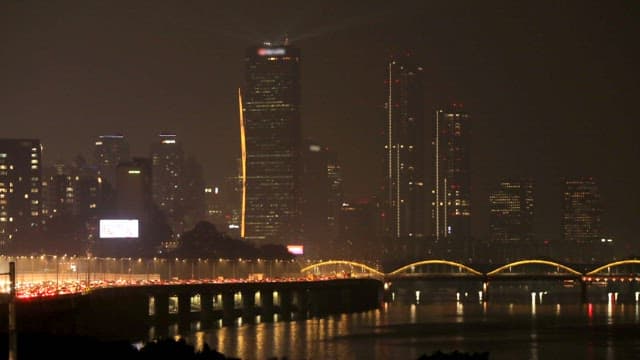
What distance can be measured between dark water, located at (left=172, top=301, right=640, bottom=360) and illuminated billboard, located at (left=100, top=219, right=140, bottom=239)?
184 feet

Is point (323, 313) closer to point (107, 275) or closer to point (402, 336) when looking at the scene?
point (107, 275)

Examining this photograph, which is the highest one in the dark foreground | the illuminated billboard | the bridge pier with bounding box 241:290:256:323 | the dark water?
the illuminated billboard

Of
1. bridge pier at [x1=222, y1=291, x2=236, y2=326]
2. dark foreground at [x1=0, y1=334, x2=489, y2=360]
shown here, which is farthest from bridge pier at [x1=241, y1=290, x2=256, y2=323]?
dark foreground at [x1=0, y1=334, x2=489, y2=360]

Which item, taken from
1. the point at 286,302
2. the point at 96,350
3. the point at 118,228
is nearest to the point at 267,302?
the point at 286,302

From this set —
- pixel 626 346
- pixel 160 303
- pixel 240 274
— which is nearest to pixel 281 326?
pixel 160 303

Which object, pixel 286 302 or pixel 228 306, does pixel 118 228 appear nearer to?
pixel 286 302

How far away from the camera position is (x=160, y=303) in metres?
111

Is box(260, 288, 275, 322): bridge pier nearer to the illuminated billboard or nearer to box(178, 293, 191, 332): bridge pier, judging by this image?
box(178, 293, 191, 332): bridge pier

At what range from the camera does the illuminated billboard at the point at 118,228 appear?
188m

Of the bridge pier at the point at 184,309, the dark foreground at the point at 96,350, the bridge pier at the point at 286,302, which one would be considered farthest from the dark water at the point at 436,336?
the dark foreground at the point at 96,350

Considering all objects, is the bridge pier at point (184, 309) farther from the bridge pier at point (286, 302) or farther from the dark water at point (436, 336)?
the bridge pier at point (286, 302)

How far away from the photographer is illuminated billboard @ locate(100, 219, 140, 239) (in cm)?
18788

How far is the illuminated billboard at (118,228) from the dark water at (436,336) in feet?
184

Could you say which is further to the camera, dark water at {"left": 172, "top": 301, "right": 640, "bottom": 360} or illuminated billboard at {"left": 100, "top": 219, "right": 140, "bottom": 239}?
illuminated billboard at {"left": 100, "top": 219, "right": 140, "bottom": 239}
